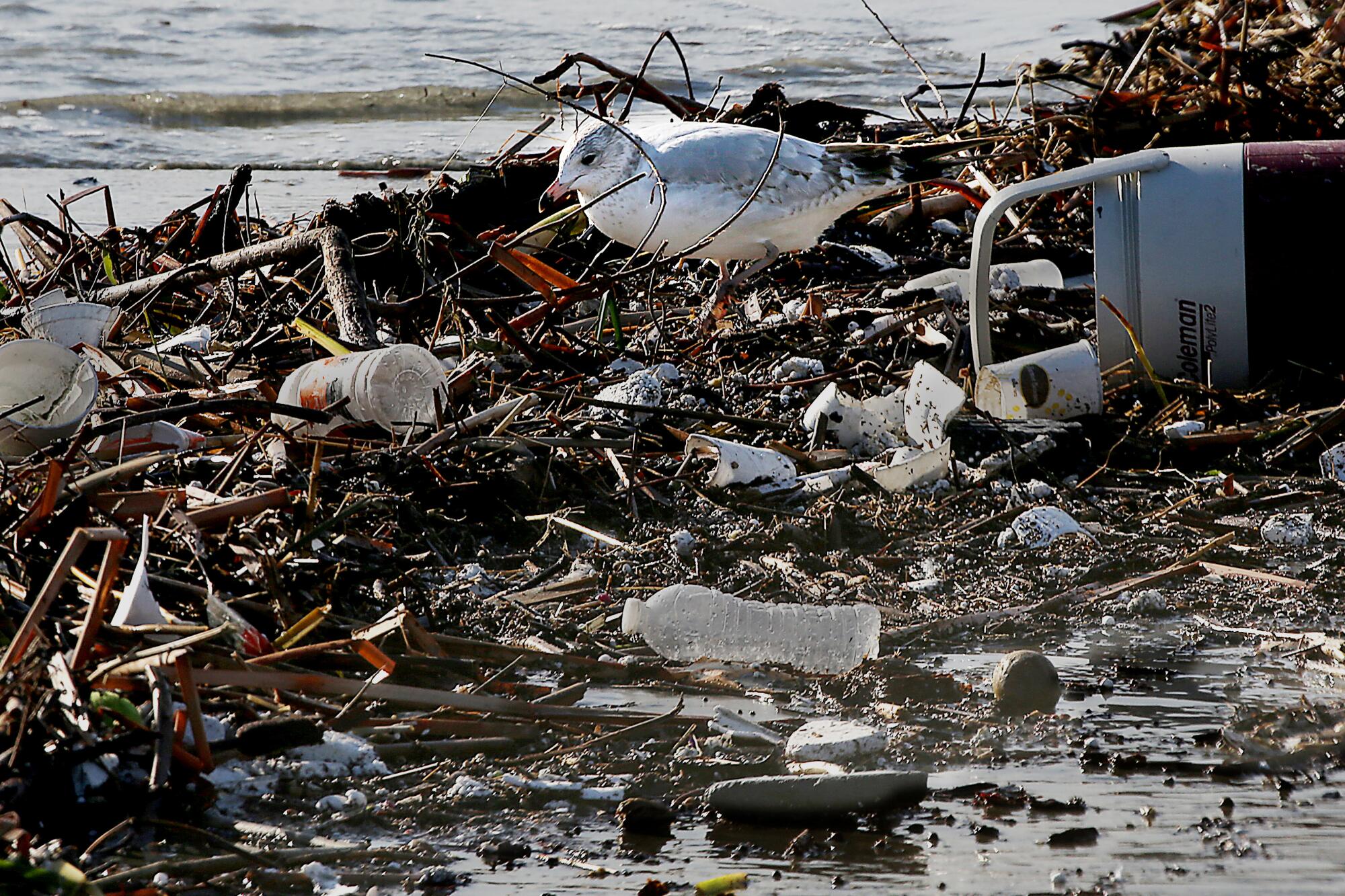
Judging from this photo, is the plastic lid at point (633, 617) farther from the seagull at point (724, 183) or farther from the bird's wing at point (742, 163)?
the bird's wing at point (742, 163)

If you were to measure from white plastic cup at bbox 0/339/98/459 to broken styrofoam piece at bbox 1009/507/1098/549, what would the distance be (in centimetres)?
186

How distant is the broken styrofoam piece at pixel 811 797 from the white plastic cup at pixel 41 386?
160 cm

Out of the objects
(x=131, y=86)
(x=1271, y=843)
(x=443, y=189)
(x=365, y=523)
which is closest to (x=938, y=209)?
(x=443, y=189)

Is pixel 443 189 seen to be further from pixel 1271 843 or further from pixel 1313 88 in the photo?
pixel 1271 843

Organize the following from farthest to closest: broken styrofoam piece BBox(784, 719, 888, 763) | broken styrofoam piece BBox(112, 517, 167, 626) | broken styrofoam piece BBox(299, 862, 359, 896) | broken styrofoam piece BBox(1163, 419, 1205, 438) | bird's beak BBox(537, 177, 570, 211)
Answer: bird's beak BBox(537, 177, 570, 211), broken styrofoam piece BBox(1163, 419, 1205, 438), broken styrofoam piece BBox(112, 517, 167, 626), broken styrofoam piece BBox(784, 719, 888, 763), broken styrofoam piece BBox(299, 862, 359, 896)

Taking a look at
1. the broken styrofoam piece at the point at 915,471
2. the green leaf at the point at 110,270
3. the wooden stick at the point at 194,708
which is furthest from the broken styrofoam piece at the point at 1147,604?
the green leaf at the point at 110,270

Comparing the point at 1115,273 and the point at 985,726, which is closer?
the point at 985,726

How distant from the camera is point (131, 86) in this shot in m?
9.16

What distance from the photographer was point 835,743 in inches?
72.0

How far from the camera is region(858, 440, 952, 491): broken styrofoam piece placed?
2885mm

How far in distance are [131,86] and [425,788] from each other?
8.66 meters

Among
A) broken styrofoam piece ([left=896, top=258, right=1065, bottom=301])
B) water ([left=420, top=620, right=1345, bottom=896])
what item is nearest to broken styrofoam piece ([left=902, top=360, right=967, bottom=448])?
broken styrofoam piece ([left=896, top=258, right=1065, bottom=301])

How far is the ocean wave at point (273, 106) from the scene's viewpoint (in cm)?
866

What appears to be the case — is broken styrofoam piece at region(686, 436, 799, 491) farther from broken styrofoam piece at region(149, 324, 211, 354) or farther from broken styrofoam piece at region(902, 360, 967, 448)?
broken styrofoam piece at region(149, 324, 211, 354)
